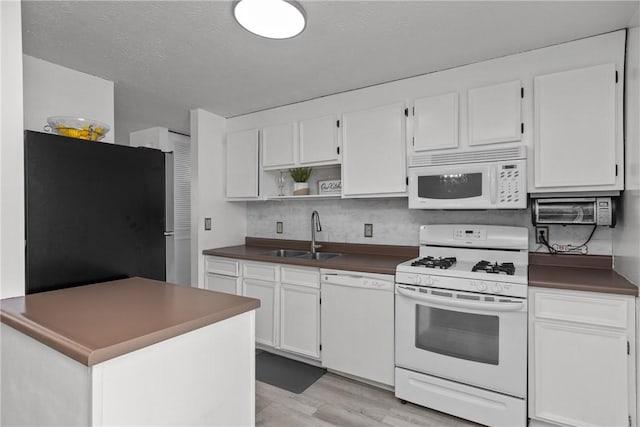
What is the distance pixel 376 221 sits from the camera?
312 cm

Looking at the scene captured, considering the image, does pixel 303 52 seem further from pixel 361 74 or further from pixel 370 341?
pixel 370 341

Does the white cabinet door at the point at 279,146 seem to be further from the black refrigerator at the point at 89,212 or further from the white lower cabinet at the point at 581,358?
the white lower cabinet at the point at 581,358

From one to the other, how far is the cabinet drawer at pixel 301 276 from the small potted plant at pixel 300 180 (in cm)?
82

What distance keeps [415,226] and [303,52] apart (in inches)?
63.4

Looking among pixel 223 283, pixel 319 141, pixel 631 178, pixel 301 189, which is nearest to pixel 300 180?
pixel 301 189

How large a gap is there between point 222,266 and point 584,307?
278 centimetres

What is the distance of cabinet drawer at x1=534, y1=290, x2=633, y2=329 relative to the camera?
1747 mm

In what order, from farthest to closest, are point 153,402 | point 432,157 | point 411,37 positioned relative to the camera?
1. point 432,157
2. point 411,37
3. point 153,402

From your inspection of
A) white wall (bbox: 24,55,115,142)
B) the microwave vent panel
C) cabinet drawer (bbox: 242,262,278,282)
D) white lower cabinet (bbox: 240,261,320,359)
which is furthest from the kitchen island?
the microwave vent panel

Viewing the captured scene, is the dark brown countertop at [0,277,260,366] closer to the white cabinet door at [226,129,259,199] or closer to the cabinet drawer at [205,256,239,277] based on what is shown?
the cabinet drawer at [205,256,239,277]

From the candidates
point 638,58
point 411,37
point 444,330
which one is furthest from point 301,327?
point 638,58

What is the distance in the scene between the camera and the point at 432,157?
101 inches

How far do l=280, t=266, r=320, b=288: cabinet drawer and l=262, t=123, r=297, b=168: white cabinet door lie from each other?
1.01m

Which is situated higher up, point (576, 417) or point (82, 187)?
point (82, 187)
